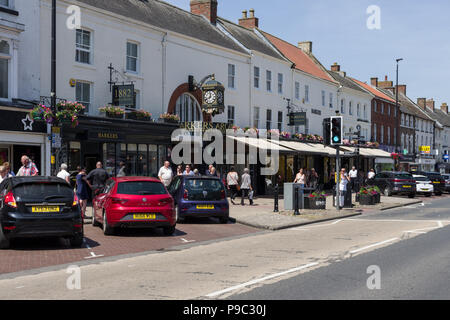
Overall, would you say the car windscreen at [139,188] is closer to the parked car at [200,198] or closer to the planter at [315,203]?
the parked car at [200,198]

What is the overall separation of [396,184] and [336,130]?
1477 centimetres

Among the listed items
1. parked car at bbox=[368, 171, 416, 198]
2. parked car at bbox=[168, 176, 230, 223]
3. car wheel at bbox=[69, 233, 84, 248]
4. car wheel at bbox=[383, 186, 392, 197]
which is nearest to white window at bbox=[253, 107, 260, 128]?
parked car at bbox=[368, 171, 416, 198]

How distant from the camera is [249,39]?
120 feet

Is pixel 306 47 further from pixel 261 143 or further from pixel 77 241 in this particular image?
pixel 77 241

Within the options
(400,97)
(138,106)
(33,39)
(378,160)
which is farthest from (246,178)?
(400,97)

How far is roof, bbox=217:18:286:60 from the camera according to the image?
3416 centimetres

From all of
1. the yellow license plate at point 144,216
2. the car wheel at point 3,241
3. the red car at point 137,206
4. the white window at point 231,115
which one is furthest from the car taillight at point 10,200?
the white window at point 231,115

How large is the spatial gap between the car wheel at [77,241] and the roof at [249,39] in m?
24.2

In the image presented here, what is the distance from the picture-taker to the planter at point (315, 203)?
2130cm

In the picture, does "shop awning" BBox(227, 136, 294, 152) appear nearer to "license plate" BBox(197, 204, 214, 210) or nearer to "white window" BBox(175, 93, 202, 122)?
"white window" BBox(175, 93, 202, 122)

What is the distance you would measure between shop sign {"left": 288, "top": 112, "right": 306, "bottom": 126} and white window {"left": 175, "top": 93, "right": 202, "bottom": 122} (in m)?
10.1

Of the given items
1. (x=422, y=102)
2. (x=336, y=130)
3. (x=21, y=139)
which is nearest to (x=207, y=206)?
(x=336, y=130)

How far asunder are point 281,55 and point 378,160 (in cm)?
1934

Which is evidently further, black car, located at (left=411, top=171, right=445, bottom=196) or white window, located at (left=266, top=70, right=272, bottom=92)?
black car, located at (left=411, top=171, right=445, bottom=196)
